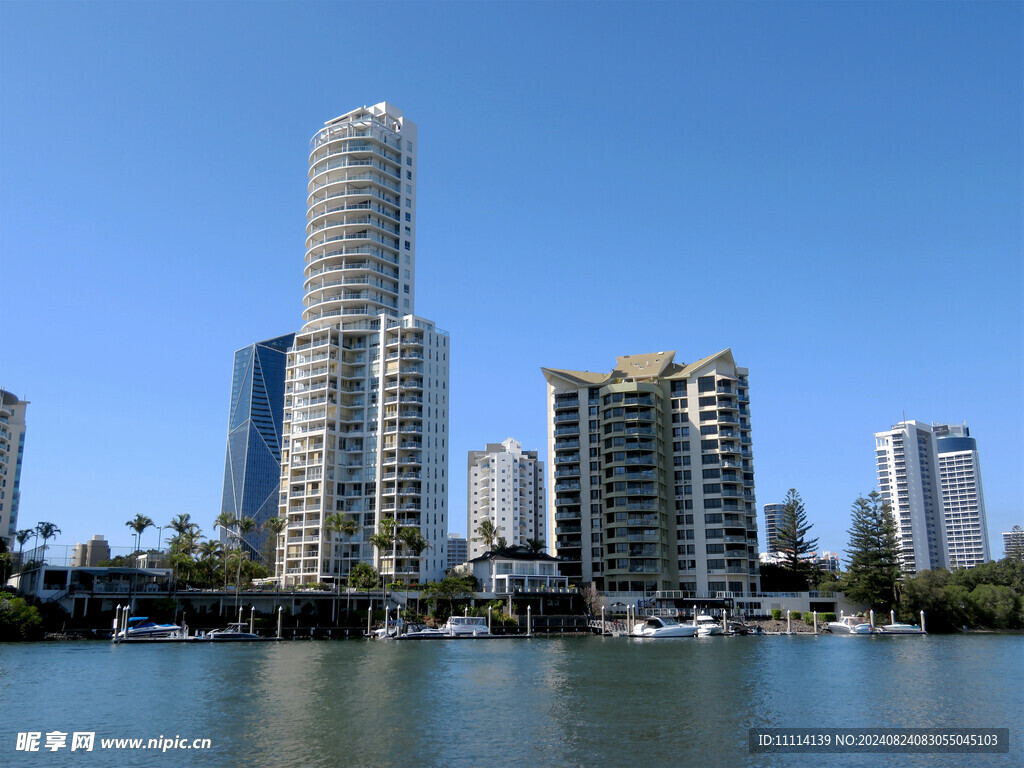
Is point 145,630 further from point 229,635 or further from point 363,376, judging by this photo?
point 363,376

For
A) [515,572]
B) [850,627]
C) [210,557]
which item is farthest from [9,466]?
[850,627]

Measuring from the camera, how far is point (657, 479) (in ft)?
492

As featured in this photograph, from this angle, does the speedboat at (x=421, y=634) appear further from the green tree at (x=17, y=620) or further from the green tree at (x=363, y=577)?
the green tree at (x=17, y=620)

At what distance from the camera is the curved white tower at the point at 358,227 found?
520ft

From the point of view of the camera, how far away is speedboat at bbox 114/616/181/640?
103 meters

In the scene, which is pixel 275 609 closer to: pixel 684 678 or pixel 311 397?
pixel 311 397

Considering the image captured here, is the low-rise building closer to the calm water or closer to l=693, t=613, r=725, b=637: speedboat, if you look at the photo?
l=693, t=613, r=725, b=637: speedboat

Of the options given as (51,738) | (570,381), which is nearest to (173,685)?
(51,738)

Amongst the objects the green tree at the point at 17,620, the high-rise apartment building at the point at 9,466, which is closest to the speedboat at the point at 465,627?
the green tree at the point at 17,620

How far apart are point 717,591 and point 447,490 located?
48214mm

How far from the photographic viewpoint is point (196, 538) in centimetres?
13638

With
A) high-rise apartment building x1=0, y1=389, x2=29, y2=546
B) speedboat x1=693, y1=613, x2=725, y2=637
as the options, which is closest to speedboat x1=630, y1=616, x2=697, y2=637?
speedboat x1=693, y1=613, x2=725, y2=637

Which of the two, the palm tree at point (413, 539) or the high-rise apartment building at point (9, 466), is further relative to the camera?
the high-rise apartment building at point (9, 466)

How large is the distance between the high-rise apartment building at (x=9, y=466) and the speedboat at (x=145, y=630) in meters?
85.9
